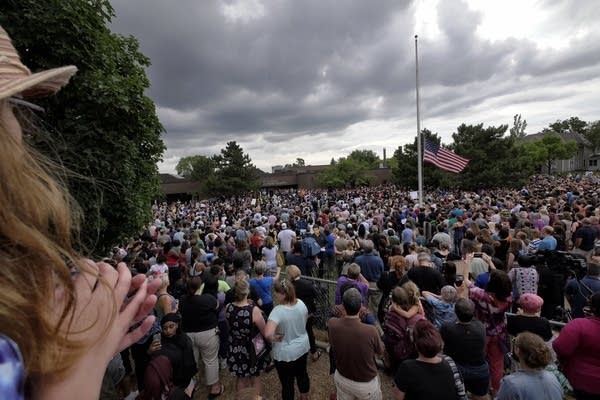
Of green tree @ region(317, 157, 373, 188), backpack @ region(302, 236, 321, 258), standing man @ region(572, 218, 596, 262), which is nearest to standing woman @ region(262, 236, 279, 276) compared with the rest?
backpack @ region(302, 236, 321, 258)

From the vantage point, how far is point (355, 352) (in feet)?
10.5

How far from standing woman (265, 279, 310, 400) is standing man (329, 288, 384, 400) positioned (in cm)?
64

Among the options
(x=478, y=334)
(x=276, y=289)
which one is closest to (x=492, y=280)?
(x=478, y=334)

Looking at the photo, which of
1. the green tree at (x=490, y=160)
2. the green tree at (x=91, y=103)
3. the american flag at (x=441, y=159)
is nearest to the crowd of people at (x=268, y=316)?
the green tree at (x=91, y=103)

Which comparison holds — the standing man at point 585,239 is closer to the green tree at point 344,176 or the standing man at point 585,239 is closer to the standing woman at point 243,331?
the standing woman at point 243,331

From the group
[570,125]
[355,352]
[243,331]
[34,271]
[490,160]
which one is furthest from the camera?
[570,125]

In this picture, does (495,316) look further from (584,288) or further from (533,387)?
(584,288)

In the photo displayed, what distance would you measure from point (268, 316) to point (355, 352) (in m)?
1.91

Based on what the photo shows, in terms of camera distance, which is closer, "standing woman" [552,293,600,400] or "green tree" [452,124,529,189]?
"standing woman" [552,293,600,400]

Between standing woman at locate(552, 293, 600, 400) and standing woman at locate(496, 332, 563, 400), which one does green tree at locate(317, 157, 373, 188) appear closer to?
standing woman at locate(552, 293, 600, 400)

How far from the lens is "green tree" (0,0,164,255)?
158 inches

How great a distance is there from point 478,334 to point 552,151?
225 ft

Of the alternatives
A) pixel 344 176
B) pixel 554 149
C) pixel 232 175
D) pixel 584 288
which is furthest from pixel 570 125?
pixel 584 288

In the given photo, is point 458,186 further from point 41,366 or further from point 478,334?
point 41,366
